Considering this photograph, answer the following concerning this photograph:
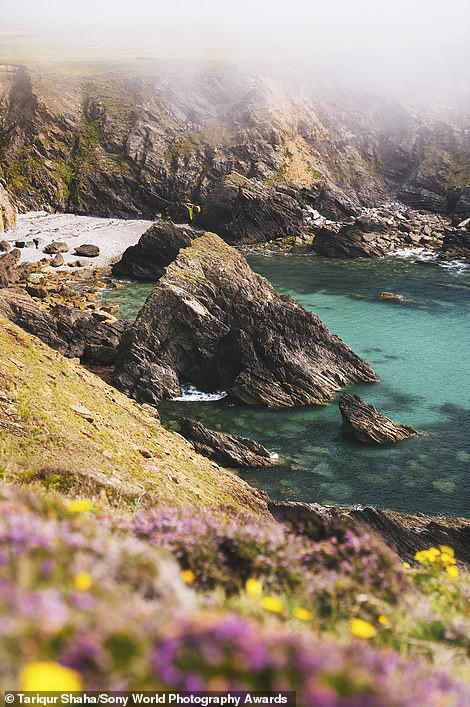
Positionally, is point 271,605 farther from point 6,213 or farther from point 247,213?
point 247,213

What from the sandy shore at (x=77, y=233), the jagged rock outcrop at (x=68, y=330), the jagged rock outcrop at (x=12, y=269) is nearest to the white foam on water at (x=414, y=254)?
the sandy shore at (x=77, y=233)

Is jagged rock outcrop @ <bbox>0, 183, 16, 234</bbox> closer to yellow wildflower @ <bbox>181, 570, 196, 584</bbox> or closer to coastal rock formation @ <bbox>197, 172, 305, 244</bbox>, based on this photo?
coastal rock formation @ <bbox>197, 172, 305, 244</bbox>

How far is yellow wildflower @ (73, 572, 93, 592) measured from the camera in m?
3.67

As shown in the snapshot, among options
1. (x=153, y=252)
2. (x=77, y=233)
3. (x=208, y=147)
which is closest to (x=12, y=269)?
(x=153, y=252)

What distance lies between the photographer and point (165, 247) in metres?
83.0

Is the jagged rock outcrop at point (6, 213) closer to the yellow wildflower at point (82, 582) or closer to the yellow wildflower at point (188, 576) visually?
the yellow wildflower at point (188, 576)

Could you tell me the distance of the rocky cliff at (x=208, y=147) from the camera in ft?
390

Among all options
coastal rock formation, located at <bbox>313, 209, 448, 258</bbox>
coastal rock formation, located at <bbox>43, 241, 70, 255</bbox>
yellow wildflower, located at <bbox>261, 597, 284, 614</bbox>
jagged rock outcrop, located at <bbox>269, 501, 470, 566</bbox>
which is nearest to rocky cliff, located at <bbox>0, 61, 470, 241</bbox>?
coastal rock formation, located at <bbox>313, 209, 448, 258</bbox>

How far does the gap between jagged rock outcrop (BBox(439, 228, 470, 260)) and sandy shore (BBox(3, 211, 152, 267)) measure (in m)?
50.7

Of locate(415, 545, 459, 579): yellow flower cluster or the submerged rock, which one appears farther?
the submerged rock

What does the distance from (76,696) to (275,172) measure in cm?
13275

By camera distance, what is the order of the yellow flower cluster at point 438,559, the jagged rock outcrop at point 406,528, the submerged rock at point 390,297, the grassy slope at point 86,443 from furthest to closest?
the submerged rock at point 390,297 → the jagged rock outcrop at point 406,528 → the grassy slope at point 86,443 → the yellow flower cluster at point 438,559

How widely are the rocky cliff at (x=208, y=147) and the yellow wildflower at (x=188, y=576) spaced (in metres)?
104

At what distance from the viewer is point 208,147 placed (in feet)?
425
